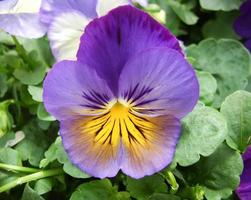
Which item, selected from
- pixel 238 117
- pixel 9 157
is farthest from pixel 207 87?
pixel 9 157

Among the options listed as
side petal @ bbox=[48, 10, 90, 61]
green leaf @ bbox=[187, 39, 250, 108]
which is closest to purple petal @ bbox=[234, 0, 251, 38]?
green leaf @ bbox=[187, 39, 250, 108]

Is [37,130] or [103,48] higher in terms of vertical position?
[103,48]

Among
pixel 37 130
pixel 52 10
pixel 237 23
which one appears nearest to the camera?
pixel 52 10

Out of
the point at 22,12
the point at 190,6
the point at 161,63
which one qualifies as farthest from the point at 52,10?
the point at 190,6

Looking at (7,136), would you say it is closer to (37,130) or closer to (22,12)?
(37,130)

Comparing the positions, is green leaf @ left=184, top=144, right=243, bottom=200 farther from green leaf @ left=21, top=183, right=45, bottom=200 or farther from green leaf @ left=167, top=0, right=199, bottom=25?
green leaf @ left=167, top=0, right=199, bottom=25
